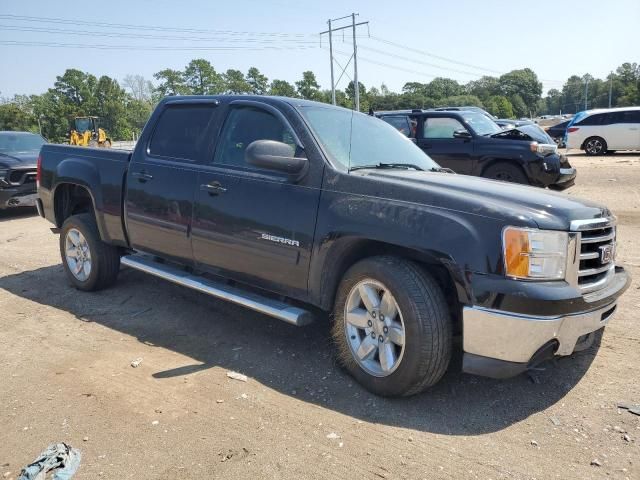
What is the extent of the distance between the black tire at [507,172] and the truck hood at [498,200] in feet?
23.7

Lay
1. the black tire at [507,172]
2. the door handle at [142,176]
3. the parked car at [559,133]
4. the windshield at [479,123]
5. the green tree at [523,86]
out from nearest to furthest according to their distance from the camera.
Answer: the door handle at [142,176] < the black tire at [507,172] < the windshield at [479,123] < the parked car at [559,133] < the green tree at [523,86]

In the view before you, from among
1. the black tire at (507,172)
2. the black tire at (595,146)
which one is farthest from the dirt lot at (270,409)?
the black tire at (595,146)

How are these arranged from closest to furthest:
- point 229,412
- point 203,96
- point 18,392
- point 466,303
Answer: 1. point 466,303
2. point 229,412
3. point 18,392
4. point 203,96

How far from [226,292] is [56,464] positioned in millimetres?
1711

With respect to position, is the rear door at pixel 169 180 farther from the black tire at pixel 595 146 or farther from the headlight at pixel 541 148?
the black tire at pixel 595 146

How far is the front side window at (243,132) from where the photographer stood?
413cm

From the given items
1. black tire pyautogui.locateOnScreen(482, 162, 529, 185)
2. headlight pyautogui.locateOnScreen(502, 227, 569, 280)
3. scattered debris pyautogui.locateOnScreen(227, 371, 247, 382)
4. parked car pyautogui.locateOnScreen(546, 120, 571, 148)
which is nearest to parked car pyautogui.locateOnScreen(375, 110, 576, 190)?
black tire pyautogui.locateOnScreen(482, 162, 529, 185)

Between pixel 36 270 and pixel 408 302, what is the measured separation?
17.4ft

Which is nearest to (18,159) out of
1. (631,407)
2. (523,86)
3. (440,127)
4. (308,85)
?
(440,127)

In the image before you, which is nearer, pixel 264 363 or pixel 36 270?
pixel 264 363

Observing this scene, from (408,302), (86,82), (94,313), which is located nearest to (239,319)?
(94,313)

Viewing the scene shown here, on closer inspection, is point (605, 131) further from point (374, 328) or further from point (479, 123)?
point (374, 328)

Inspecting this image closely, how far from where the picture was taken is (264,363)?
13.0ft

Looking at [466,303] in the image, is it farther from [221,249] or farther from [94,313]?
[94,313]
